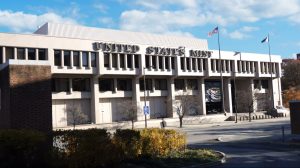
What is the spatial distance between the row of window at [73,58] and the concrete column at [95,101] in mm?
2612

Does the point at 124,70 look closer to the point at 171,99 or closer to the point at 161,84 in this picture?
the point at 161,84

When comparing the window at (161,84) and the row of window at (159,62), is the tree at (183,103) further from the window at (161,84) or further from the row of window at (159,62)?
the row of window at (159,62)

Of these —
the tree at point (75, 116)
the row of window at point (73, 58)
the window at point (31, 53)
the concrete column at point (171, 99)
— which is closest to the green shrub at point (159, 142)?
the tree at point (75, 116)

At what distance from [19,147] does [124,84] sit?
57663 mm

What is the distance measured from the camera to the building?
60906 millimetres

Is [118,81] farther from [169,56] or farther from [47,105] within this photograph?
[47,105]

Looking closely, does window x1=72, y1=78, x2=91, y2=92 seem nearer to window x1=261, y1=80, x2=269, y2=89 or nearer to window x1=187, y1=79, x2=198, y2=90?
window x1=187, y1=79, x2=198, y2=90

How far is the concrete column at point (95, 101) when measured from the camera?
64812mm

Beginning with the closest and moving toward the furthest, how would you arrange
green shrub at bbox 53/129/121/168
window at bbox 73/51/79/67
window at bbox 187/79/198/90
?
green shrub at bbox 53/129/121/168 → window at bbox 73/51/79/67 → window at bbox 187/79/198/90

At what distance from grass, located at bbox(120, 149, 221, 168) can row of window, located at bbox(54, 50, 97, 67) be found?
45.6 metres

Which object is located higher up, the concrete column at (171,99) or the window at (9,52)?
the window at (9,52)

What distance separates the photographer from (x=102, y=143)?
1390 centimetres

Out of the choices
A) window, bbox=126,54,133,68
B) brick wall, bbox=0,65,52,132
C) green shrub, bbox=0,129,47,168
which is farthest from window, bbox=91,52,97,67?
green shrub, bbox=0,129,47,168

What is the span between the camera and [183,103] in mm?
68188
